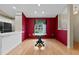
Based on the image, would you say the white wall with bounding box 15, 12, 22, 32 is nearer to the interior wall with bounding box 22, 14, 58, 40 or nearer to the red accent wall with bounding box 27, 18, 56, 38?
the interior wall with bounding box 22, 14, 58, 40

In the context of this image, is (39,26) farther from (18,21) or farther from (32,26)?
(18,21)

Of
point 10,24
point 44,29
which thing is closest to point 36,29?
point 44,29

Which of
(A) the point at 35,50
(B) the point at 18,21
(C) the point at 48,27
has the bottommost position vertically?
(A) the point at 35,50

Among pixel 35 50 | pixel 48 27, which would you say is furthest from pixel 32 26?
pixel 35 50

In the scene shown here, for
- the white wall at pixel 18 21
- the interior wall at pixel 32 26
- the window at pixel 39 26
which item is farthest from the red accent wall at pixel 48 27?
the white wall at pixel 18 21

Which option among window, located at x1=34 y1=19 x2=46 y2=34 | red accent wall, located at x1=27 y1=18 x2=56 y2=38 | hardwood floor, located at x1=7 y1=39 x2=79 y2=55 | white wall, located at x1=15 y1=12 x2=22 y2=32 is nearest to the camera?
window, located at x1=34 y1=19 x2=46 y2=34

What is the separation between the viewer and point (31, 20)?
417cm

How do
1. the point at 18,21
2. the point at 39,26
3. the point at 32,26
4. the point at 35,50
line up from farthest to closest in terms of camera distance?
1. the point at 35,50
2. the point at 18,21
3. the point at 32,26
4. the point at 39,26

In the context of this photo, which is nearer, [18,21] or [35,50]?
[18,21]

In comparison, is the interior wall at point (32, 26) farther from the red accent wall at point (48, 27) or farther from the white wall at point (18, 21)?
the white wall at point (18, 21)

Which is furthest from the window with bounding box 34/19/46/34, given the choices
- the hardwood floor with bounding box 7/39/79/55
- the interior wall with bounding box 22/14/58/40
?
the hardwood floor with bounding box 7/39/79/55
